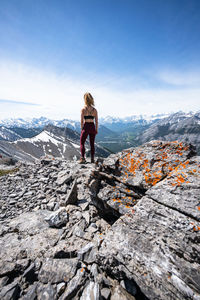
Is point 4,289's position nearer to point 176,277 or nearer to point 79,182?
point 176,277

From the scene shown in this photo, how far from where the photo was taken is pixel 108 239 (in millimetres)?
4895

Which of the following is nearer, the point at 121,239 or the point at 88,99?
the point at 121,239

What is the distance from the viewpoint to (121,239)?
187 inches

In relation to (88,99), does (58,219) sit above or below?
below

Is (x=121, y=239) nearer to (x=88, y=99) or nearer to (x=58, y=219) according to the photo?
(x=58, y=219)

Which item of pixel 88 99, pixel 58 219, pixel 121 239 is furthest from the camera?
pixel 88 99

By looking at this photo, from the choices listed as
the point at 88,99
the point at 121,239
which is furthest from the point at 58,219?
the point at 88,99

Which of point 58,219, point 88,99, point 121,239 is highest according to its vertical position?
point 88,99

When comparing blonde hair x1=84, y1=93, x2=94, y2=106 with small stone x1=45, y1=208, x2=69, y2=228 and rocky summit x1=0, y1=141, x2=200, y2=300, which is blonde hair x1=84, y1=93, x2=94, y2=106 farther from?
small stone x1=45, y1=208, x2=69, y2=228

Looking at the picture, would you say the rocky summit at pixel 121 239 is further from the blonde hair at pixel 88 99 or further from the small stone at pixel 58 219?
the blonde hair at pixel 88 99

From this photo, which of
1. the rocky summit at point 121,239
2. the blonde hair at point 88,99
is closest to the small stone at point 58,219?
the rocky summit at point 121,239

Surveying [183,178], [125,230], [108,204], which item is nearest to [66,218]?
[108,204]

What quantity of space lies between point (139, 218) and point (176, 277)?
70.2 inches

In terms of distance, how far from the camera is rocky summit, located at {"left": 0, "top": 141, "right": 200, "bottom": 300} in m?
3.88
